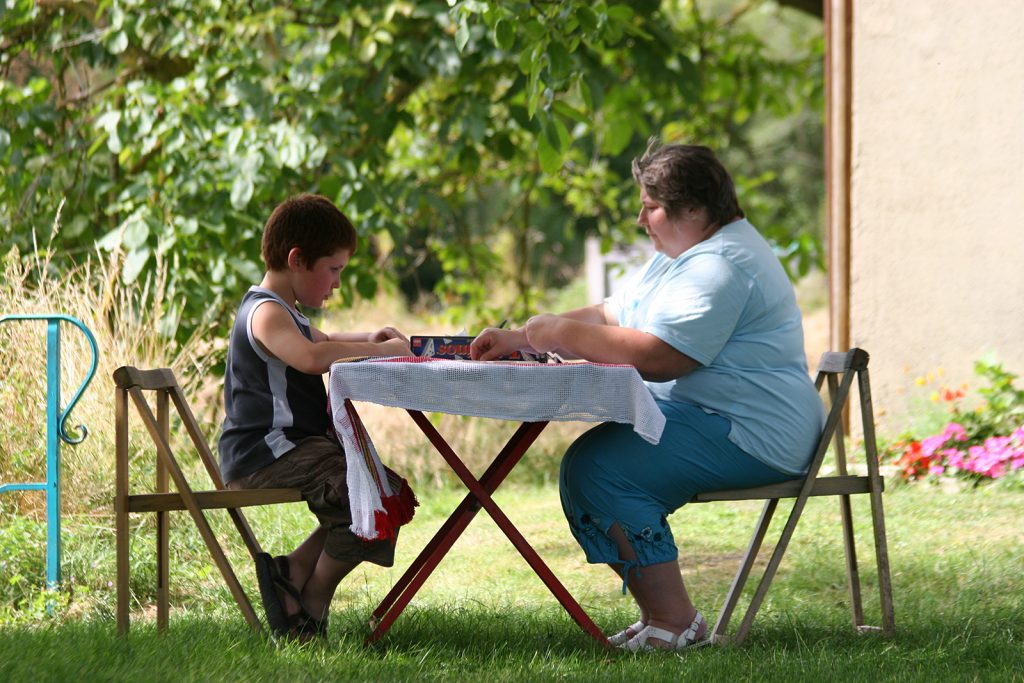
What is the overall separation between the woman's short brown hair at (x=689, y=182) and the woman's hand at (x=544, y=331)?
1.75 feet

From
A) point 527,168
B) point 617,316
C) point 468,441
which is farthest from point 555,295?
point 617,316

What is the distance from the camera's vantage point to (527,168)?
33.7ft

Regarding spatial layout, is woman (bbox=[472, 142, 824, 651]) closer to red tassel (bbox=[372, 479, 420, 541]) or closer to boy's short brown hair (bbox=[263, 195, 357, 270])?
red tassel (bbox=[372, 479, 420, 541])

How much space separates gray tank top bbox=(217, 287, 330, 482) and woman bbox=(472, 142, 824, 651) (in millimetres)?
609

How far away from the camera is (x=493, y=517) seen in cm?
362

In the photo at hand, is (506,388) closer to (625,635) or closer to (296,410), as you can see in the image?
(296,410)

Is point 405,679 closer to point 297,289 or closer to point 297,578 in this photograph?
point 297,578

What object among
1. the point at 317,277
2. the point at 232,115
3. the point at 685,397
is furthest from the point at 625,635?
the point at 232,115

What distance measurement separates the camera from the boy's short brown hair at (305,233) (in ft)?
12.7

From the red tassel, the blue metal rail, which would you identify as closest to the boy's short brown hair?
the red tassel

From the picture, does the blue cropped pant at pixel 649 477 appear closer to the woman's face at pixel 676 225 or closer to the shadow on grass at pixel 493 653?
the shadow on grass at pixel 493 653

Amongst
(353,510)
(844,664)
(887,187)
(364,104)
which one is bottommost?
(844,664)

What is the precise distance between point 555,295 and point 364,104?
579 inches

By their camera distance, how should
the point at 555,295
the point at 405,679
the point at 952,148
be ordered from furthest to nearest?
1. the point at 555,295
2. the point at 952,148
3. the point at 405,679
